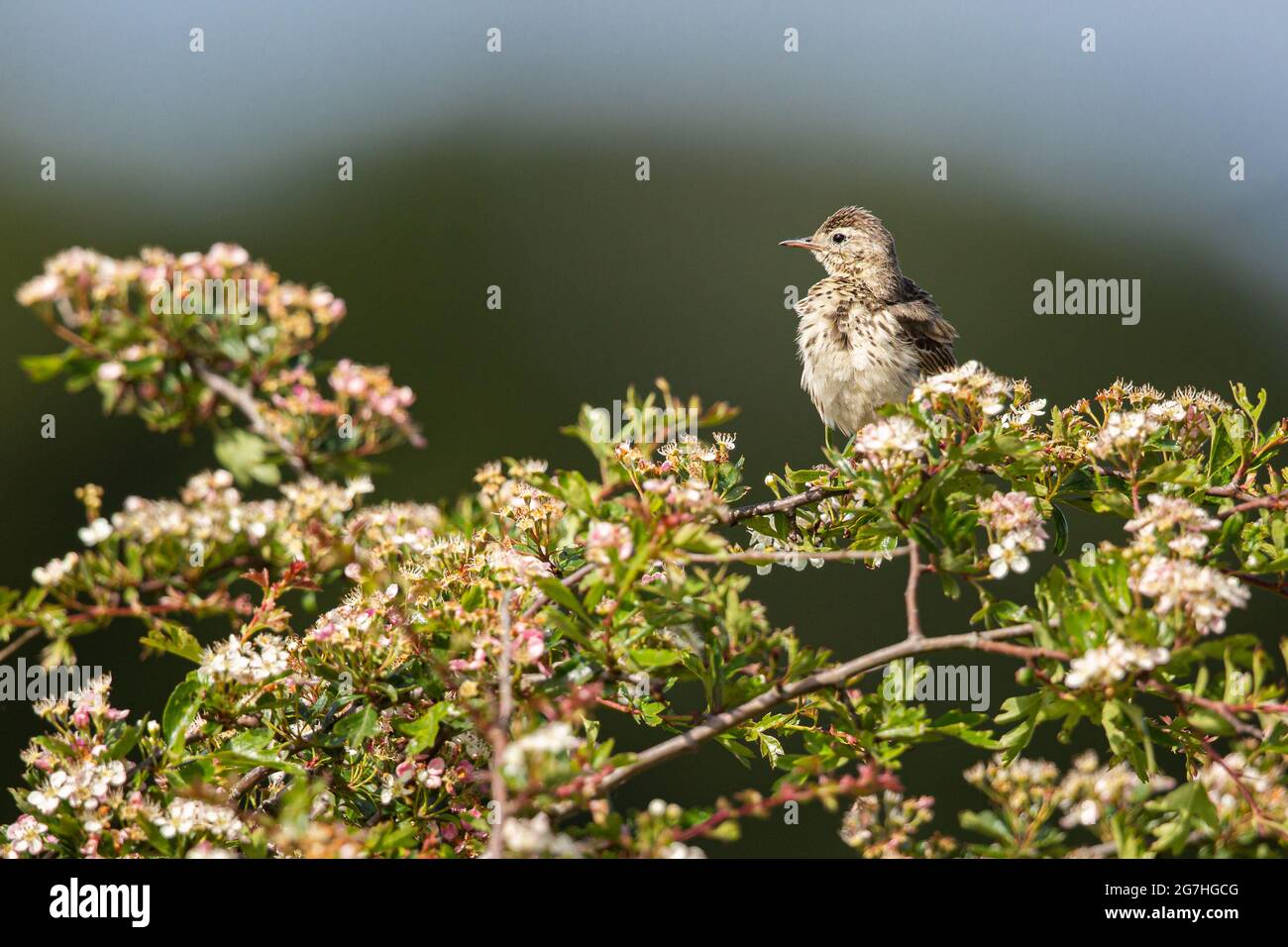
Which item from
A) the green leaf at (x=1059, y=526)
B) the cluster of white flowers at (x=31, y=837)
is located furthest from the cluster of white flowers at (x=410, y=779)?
the green leaf at (x=1059, y=526)

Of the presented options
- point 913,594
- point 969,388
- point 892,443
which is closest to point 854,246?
point 969,388

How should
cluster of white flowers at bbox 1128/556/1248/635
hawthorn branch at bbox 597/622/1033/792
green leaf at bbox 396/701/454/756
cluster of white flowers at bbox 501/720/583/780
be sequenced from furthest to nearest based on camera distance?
green leaf at bbox 396/701/454/756 < hawthorn branch at bbox 597/622/1033/792 < cluster of white flowers at bbox 1128/556/1248/635 < cluster of white flowers at bbox 501/720/583/780

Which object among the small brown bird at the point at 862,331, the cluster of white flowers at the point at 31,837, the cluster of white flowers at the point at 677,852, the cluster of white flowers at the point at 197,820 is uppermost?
the small brown bird at the point at 862,331

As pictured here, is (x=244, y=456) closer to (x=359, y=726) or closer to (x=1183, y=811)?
(x=359, y=726)

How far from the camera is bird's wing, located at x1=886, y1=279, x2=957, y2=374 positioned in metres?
4.91

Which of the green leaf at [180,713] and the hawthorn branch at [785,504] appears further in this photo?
the hawthorn branch at [785,504]

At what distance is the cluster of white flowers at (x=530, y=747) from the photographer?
4.77ft

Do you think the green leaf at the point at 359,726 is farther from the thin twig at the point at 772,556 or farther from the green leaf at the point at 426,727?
the thin twig at the point at 772,556

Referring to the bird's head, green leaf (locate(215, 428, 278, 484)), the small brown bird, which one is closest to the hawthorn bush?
green leaf (locate(215, 428, 278, 484))

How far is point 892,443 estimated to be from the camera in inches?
80.2

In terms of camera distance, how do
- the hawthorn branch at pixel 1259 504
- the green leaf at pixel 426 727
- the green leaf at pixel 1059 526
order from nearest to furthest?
the green leaf at pixel 426 727 → the hawthorn branch at pixel 1259 504 → the green leaf at pixel 1059 526

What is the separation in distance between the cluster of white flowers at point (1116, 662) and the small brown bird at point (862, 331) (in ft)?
9.33

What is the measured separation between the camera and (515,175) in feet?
36.5

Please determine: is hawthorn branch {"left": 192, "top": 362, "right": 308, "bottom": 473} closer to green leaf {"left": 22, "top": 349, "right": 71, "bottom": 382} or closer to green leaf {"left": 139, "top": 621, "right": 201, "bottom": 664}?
green leaf {"left": 22, "top": 349, "right": 71, "bottom": 382}
